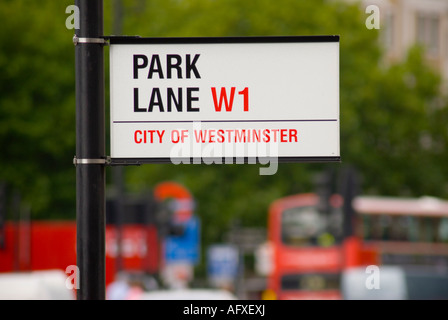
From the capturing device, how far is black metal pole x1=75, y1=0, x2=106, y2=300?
428cm

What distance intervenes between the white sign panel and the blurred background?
19.4 m

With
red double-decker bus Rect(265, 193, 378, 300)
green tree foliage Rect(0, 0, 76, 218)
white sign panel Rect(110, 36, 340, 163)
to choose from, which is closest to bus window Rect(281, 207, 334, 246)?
red double-decker bus Rect(265, 193, 378, 300)

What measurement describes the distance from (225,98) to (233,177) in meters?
32.7

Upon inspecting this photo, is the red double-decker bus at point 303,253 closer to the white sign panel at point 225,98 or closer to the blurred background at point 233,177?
the blurred background at point 233,177

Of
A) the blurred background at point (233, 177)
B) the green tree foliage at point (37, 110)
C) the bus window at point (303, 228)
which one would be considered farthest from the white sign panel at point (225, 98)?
the green tree foliage at point (37, 110)

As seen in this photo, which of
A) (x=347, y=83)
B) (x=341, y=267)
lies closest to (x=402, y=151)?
(x=347, y=83)

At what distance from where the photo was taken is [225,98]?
174 inches

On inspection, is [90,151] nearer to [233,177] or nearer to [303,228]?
[303,228]

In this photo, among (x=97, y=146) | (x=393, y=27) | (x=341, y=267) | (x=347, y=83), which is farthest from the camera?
(x=393, y=27)

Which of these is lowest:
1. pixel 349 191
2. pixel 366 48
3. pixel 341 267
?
pixel 341 267

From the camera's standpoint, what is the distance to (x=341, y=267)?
77.7 feet

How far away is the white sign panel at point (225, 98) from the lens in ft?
14.4
